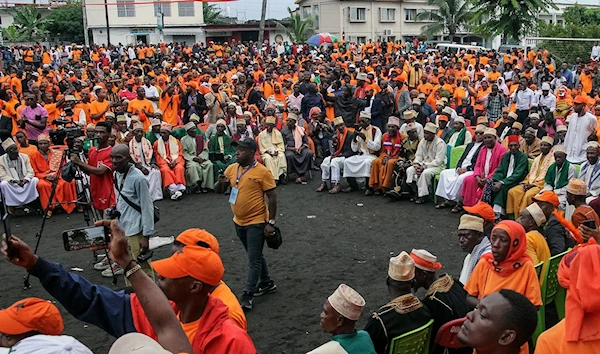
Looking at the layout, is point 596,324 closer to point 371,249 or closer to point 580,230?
point 580,230

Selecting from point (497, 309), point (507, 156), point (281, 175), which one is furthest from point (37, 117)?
point (497, 309)

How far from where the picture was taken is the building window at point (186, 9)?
50.6m

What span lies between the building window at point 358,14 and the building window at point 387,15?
147 centimetres

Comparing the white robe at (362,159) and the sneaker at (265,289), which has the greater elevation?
the white robe at (362,159)

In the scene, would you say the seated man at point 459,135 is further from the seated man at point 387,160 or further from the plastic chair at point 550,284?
the plastic chair at point 550,284

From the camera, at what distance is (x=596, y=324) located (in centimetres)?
255

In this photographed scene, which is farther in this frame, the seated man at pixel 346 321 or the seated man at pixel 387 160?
the seated man at pixel 387 160

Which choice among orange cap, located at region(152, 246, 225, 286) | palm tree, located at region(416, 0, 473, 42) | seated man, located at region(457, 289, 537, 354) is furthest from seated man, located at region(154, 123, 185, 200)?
palm tree, located at region(416, 0, 473, 42)

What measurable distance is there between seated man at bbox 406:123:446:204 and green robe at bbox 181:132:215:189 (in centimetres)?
379

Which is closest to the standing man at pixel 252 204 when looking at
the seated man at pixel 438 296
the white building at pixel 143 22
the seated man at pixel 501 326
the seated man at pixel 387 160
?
the seated man at pixel 438 296

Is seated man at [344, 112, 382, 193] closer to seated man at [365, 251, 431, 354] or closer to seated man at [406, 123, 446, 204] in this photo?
seated man at [406, 123, 446, 204]

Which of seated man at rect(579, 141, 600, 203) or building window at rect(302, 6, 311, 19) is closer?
seated man at rect(579, 141, 600, 203)

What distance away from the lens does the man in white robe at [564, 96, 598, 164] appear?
10.7 meters

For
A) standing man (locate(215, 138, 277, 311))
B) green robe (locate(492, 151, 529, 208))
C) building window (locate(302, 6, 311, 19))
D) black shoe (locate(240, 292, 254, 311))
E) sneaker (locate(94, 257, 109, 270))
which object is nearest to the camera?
standing man (locate(215, 138, 277, 311))
